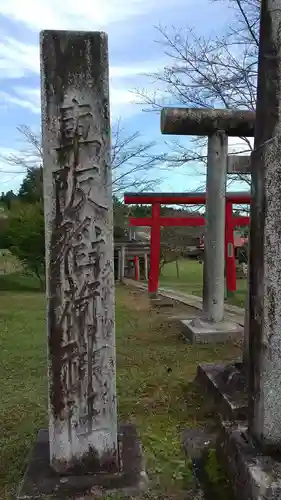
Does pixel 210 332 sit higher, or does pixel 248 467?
pixel 248 467

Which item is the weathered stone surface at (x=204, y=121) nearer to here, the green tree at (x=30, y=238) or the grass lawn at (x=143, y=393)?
the grass lawn at (x=143, y=393)

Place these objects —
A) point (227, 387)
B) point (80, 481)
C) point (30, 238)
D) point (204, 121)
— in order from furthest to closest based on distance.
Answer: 1. point (30, 238)
2. point (204, 121)
3. point (227, 387)
4. point (80, 481)

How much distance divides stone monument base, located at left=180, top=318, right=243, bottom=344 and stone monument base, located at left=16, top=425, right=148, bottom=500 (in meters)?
3.31

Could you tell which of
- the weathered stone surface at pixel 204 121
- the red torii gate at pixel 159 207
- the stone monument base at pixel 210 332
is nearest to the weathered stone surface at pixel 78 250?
the weathered stone surface at pixel 204 121

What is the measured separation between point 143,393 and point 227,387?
91 cm

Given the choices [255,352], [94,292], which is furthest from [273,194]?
[94,292]

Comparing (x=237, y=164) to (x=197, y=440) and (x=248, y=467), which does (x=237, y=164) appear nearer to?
(x=197, y=440)

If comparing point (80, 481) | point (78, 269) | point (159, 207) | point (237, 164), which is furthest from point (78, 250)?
point (159, 207)

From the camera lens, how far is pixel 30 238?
15883 millimetres

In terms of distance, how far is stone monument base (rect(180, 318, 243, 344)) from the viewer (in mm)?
5848

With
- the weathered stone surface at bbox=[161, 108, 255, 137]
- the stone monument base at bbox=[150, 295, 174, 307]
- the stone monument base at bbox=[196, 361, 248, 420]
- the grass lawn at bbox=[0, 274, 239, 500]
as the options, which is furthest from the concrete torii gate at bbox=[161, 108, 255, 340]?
the stone monument base at bbox=[150, 295, 174, 307]

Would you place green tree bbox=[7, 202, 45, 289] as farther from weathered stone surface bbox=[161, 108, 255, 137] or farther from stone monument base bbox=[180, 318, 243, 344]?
weathered stone surface bbox=[161, 108, 255, 137]

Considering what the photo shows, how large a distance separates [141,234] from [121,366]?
22098 mm

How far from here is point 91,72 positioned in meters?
2.29
